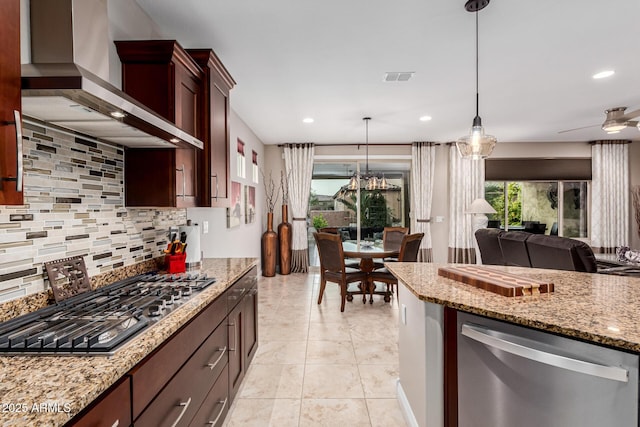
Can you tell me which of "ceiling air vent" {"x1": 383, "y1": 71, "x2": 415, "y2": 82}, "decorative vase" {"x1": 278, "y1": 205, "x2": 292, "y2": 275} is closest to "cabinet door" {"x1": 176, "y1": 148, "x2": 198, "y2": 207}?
"ceiling air vent" {"x1": 383, "y1": 71, "x2": 415, "y2": 82}

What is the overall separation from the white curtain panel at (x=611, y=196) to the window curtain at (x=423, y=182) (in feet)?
10.4

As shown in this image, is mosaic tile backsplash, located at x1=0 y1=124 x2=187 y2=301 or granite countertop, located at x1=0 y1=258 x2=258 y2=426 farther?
mosaic tile backsplash, located at x1=0 y1=124 x2=187 y2=301

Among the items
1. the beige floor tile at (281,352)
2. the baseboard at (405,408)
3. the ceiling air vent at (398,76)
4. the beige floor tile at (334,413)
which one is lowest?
the beige floor tile at (334,413)

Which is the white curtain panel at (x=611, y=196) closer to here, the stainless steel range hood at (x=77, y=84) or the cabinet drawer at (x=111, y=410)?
the stainless steel range hood at (x=77, y=84)

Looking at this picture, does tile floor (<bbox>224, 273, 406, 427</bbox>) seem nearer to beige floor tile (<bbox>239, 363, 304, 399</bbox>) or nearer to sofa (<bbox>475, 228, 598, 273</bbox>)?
beige floor tile (<bbox>239, 363, 304, 399</bbox>)

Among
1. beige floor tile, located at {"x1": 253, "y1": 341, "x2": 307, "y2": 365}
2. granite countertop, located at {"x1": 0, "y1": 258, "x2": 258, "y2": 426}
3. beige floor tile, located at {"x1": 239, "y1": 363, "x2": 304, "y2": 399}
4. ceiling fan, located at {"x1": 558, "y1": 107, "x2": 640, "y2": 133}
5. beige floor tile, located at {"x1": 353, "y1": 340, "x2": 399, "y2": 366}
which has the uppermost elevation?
ceiling fan, located at {"x1": 558, "y1": 107, "x2": 640, "y2": 133}

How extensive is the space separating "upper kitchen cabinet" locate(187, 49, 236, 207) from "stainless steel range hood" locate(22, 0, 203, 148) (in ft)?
1.95

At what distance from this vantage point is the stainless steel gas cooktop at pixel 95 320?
0.95 metres

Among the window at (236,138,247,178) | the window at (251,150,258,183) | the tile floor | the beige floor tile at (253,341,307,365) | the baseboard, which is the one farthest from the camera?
the window at (251,150,258,183)

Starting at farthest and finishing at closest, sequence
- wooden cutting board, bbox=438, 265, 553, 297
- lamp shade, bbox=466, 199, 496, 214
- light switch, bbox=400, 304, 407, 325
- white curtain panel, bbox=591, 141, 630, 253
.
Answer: white curtain panel, bbox=591, 141, 630, 253 → lamp shade, bbox=466, 199, 496, 214 → light switch, bbox=400, 304, 407, 325 → wooden cutting board, bbox=438, 265, 553, 297

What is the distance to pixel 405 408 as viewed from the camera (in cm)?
194

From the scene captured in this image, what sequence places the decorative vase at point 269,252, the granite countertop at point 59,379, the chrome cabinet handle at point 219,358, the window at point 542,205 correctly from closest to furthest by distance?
1. the granite countertop at point 59,379
2. the chrome cabinet handle at point 219,358
3. the decorative vase at point 269,252
4. the window at point 542,205

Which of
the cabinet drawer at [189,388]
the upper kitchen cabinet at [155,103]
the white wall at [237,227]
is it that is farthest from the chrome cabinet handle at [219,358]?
the white wall at [237,227]

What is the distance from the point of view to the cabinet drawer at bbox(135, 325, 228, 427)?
1.08 meters
